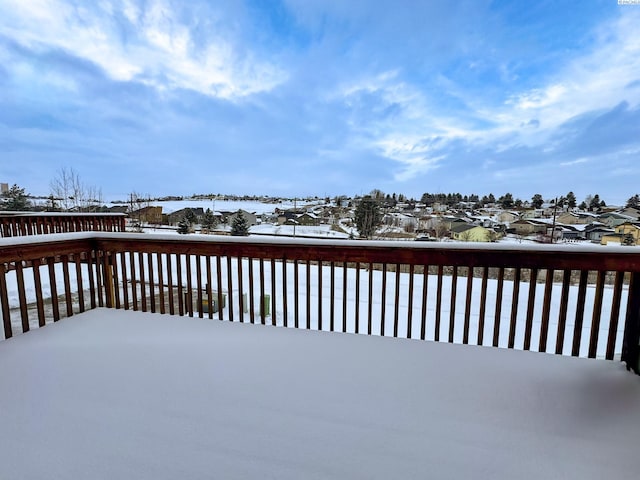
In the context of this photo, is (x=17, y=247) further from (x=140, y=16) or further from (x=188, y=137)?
(x=188, y=137)

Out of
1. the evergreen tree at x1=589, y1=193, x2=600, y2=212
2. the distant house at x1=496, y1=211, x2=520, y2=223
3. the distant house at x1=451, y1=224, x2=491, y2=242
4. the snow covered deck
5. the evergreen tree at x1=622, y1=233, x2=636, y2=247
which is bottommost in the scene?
the snow covered deck

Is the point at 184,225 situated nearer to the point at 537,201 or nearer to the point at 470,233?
the point at 470,233

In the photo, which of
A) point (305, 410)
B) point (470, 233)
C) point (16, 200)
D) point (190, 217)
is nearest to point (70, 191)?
point (16, 200)

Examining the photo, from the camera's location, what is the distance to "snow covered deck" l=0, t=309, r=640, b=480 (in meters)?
1.10

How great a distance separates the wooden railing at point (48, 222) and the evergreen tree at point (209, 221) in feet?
12.5

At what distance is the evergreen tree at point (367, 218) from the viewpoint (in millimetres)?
13070

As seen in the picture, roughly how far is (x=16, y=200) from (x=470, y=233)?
18.0 m

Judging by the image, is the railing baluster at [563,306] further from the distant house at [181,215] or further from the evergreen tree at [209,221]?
the distant house at [181,215]

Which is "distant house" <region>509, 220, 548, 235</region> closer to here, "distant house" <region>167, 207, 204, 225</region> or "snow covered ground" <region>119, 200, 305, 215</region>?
"snow covered ground" <region>119, 200, 305, 215</region>

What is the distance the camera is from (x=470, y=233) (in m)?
8.75

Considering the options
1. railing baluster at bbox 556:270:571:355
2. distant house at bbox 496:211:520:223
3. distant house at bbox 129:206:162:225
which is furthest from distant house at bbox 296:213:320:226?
railing baluster at bbox 556:270:571:355

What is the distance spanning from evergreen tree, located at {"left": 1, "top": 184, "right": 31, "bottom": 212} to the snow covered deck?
48.8ft

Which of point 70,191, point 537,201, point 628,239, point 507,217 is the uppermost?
point 70,191

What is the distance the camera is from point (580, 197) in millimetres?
7109
